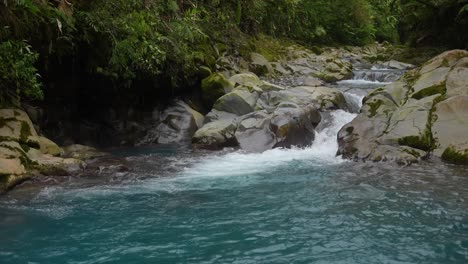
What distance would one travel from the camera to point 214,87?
14.8m

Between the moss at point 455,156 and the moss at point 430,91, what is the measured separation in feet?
6.90

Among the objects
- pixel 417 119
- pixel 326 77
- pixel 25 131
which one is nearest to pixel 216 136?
pixel 25 131

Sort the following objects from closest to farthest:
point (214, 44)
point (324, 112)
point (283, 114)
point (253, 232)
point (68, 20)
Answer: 1. point (253, 232)
2. point (68, 20)
3. point (283, 114)
4. point (324, 112)
5. point (214, 44)

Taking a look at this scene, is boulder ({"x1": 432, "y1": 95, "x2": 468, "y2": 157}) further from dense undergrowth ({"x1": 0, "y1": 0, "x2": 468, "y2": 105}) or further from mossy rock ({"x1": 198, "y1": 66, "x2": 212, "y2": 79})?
mossy rock ({"x1": 198, "y1": 66, "x2": 212, "y2": 79})

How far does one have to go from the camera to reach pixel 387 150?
9.73 metres

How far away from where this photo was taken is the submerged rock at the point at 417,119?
970 centimetres

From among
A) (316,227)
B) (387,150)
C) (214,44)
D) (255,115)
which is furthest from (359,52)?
(316,227)

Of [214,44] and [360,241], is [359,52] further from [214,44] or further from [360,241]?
[360,241]

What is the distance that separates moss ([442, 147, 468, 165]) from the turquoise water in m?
0.48

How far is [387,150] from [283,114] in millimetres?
3276

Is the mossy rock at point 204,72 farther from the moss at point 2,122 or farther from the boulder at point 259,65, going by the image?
the moss at point 2,122

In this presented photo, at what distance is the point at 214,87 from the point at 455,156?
7701 millimetres

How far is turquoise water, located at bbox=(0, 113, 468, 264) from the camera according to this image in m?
5.20

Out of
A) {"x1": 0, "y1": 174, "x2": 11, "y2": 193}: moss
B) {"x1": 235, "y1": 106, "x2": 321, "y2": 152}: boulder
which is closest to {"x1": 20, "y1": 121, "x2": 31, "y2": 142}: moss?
{"x1": 0, "y1": 174, "x2": 11, "y2": 193}: moss
